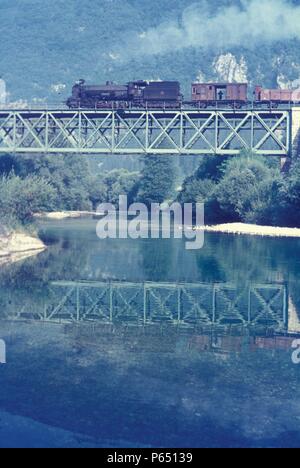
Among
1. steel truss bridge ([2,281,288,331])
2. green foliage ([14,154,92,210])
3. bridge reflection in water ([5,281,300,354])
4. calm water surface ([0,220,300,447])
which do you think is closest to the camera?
calm water surface ([0,220,300,447])

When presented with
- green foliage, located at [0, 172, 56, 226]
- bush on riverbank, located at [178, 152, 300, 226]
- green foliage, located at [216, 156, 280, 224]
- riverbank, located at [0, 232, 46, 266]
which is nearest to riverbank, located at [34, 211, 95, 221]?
bush on riverbank, located at [178, 152, 300, 226]

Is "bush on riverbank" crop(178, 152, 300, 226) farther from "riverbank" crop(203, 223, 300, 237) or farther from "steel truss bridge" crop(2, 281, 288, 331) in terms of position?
"steel truss bridge" crop(2, 281, 288, 331)

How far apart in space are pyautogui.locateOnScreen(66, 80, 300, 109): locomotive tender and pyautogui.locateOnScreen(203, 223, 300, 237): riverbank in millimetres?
11773

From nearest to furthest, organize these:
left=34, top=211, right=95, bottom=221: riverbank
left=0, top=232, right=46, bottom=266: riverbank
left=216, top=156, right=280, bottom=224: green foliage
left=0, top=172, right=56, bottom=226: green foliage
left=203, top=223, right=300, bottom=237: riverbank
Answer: left=0, top=232, right=46, bottom=266: riverbank, left=0, top=172, right=56, bottom=226: green foliage, left=203, top=223, right=300, bottom=237: riverbank, left=216, top=156, right=280, bottom=224: green foliage, left=34, top=211, right=95, bottom=221: riverbank

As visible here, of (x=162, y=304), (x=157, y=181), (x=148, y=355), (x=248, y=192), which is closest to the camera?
(x=148, y=355)

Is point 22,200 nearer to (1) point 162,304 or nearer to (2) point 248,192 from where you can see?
(1) point 162,304

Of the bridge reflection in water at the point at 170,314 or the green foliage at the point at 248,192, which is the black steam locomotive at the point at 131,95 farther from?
the bridge reflection in water at the point at 170,314

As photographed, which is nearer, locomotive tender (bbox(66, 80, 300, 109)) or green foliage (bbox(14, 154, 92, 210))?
locomotive tender (bbox(66, 80, 300, 109))

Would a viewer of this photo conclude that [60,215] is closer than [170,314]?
No

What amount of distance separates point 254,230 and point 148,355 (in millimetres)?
39159

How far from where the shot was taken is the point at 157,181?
85125mm

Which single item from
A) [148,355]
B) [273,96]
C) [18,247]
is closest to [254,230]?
[273,96]

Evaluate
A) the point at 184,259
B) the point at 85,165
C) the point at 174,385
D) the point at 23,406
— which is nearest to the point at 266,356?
the point at 174,385

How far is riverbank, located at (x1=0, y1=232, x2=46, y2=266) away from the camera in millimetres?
33706
